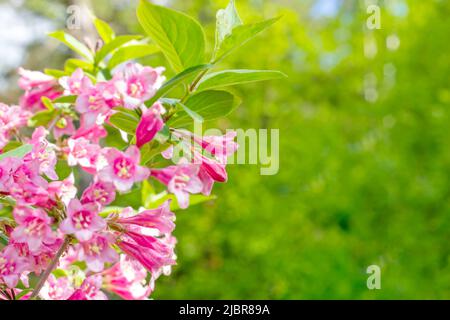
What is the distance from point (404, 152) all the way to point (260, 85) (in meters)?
0.90

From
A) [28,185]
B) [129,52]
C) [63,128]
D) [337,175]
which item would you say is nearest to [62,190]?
[28,185]

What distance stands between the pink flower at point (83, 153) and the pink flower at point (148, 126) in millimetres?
113

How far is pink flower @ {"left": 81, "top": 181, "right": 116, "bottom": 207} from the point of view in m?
0.63

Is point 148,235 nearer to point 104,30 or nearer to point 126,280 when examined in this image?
point 126,280

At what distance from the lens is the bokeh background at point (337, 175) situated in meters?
2.45

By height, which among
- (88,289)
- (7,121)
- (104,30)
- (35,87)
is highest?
(104,30)

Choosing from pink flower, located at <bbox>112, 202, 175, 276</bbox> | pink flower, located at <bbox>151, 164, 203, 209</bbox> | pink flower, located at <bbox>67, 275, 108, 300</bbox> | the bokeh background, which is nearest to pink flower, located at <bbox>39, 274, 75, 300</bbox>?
pink flower, located at <bbox>67, 275, 108, 300</bbox>

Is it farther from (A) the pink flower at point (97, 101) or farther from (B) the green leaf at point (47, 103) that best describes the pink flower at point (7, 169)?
(B) the green leaf at point (47, 103)

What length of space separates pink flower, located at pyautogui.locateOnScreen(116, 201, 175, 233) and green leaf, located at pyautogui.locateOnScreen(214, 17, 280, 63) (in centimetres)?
19

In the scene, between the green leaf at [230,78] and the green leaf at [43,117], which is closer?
the green leaf at [230,78]

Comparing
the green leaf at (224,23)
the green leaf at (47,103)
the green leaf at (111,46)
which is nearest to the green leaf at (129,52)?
the green leaf at (111,46)

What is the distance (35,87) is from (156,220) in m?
0.41

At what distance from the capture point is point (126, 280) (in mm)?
870
